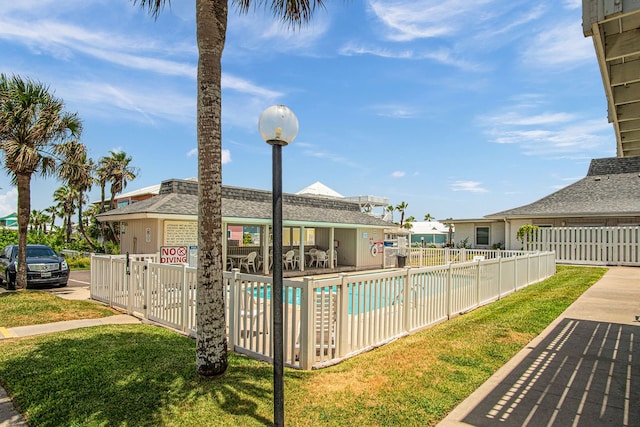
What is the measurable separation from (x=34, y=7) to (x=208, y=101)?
286 inches

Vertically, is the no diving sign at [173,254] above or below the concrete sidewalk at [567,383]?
above

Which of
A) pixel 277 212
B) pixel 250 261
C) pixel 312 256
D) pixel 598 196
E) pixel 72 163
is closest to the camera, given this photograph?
pixel 277 212

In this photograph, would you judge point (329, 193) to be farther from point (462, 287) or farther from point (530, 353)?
point (530, 353)

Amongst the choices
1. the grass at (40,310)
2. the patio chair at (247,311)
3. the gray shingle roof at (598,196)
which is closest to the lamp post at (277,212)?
the patio chair at (247,311)

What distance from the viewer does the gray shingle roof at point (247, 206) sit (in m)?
13.6

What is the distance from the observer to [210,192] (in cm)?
438

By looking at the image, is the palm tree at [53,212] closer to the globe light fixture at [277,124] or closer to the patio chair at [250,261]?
the patio chair at [250,261]

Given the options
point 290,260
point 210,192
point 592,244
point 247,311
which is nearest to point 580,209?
point 592,244

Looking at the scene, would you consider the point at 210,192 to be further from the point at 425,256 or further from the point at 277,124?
the point at 425,256

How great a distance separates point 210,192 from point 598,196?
26304 millimetres

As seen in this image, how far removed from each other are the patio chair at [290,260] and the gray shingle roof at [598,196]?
14.0 m

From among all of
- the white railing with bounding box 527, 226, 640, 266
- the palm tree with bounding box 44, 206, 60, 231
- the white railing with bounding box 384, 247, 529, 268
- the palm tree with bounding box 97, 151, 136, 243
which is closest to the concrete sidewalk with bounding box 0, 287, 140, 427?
the white railing with bounding box 384, 247, 529, 268

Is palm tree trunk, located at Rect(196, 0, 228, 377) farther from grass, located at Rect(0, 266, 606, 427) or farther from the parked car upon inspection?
the parked car

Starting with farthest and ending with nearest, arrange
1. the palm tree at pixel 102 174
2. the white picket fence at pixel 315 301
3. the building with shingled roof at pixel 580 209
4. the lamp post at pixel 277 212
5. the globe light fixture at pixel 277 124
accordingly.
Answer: the palm tree at pixel 102 174
the building with shingled roof at pixel 580 209
the white picket fence at pixel 315 301
the globe light fixture at pixel 277 124
the lamp post at pixel 277 212
